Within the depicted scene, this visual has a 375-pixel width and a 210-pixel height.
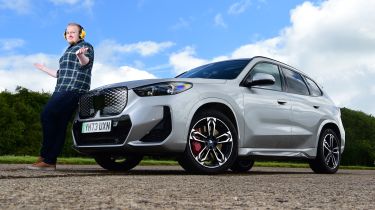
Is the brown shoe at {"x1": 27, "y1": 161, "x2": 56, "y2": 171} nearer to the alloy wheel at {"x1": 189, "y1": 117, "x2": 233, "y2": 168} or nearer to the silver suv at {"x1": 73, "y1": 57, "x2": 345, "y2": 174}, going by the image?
the silver suv at {"x1": 73, "y1": 57, "x2": 345, "y2": 174}

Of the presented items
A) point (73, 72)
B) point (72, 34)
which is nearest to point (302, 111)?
point (73, 72)

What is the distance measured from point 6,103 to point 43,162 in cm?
4263

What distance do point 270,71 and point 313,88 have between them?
1.28 metres

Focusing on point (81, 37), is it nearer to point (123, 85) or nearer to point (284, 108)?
point (123, 85)

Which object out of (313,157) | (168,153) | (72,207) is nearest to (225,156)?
(168,153)

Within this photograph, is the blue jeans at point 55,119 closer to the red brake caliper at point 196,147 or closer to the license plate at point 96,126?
the license plate at point 96,126

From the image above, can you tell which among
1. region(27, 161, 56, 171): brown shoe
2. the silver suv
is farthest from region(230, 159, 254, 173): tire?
region(27, 161, 56, 171): brown shoe

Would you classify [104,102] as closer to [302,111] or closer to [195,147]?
[195,147]

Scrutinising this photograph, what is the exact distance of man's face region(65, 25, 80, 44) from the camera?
707 cm

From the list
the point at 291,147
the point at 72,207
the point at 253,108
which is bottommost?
the point at 72,207

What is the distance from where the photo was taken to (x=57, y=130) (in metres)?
6.99

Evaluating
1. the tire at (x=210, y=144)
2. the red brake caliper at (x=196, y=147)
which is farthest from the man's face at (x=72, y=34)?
the red brake caliper at (x=196, y=147)

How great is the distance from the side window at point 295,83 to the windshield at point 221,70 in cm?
96

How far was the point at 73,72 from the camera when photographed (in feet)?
22.9
